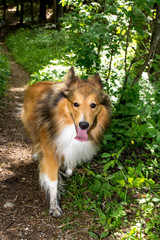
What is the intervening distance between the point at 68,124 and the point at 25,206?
48.5 inches

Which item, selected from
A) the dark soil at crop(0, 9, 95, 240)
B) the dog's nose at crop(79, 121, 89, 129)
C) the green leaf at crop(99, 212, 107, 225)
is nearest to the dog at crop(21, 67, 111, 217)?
the dog's nose at crop(79, 121, 89, 129)

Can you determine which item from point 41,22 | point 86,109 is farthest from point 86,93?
point 41,22

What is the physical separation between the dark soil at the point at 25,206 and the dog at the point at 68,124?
6.3 inches

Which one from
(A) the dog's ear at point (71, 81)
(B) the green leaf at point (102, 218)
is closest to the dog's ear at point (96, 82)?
(A) the dog's ear at point (71, 81)

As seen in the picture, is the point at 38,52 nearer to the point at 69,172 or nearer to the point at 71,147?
the point at 69,172

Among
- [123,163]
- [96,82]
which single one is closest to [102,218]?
[123,163]

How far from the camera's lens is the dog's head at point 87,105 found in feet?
9.44

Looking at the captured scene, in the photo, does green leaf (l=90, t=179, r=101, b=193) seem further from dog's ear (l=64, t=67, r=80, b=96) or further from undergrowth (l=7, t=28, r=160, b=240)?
A: dog's ear (l=64, t=67, r=80, b=96)

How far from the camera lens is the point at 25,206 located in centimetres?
322

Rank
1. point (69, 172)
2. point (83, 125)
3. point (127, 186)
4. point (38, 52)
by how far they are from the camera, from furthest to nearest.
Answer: point (38, 52) < point (69, 172) < point (127, 186) < point (83, 125)

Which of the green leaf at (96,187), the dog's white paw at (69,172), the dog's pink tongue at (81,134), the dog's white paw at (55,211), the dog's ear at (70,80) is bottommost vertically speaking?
the dog's white paw at (69,172)

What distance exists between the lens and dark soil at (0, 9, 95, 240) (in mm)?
2850

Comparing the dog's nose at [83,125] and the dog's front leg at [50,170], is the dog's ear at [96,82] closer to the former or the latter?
the dog's nose at [83,125]

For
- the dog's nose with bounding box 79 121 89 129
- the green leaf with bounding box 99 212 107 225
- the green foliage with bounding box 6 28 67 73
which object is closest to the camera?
the dog's nose with bounding box 79 121 89 129
